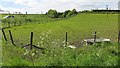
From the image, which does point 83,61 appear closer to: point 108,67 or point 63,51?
point 108,67

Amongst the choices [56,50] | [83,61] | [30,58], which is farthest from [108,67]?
[30,58]

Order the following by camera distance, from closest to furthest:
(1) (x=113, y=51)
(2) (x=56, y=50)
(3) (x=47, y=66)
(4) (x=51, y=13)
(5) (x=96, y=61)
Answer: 1. (3) (x=47, y=66)
2. (5) (x=96, y=61)
3. (2) (x=56, y=50)
4. (1) (x=113, y=51)
5. (4) (x=51, y=13)

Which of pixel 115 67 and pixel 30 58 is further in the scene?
pixel 30 58

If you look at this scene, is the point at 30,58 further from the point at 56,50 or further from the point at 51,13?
the point at 51,13

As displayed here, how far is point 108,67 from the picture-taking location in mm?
A: 6621

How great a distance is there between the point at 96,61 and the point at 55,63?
1.14 m

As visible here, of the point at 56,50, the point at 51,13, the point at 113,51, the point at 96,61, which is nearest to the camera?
the point at 96,61

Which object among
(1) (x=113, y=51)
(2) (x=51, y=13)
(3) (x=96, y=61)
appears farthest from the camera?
(2) (x=51, y=13)

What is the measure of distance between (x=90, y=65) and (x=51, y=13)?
239 ft

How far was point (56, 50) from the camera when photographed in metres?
7.82

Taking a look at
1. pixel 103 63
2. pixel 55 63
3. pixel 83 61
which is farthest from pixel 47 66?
pixel 103 63

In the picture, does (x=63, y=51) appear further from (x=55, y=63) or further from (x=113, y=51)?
(x=113, y=51)

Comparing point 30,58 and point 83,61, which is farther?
point 30,58

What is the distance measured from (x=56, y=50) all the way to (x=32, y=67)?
4.93 ft
